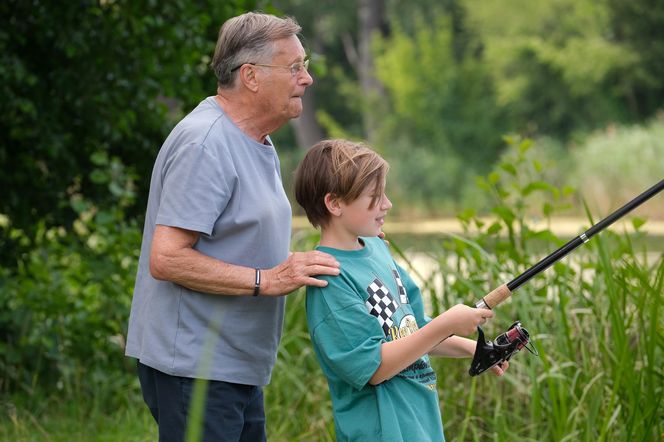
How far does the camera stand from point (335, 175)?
3053mm

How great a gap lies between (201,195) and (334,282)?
40 centimetres

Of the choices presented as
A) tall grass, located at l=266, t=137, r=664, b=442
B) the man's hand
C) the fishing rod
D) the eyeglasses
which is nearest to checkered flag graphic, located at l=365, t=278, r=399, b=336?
the man's hand

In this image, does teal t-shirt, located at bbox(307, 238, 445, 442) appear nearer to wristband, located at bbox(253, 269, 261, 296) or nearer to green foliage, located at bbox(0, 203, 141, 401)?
wristband, located at bbox(253, 269, 261, 296)

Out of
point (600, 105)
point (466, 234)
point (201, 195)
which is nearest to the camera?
point (201, 195)

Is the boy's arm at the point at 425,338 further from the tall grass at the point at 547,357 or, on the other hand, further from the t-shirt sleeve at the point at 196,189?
the tall grass at the point at 547,357

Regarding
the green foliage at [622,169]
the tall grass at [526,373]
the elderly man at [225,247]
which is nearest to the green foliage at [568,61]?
the green foliage at [622,169]

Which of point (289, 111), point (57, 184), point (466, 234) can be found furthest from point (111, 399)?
point (289, 111)

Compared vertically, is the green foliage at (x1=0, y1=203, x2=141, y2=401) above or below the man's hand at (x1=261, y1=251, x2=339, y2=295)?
below

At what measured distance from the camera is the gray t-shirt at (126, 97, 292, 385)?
301cm

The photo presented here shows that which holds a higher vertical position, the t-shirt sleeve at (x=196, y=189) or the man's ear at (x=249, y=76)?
the man's ear at (x=249, y=76)

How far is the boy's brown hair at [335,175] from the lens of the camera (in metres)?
3.05

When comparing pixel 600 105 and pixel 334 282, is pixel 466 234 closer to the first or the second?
pixel 334 282

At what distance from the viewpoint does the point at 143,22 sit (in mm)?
5922

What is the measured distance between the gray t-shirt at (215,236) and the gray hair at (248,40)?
0.12 meters
